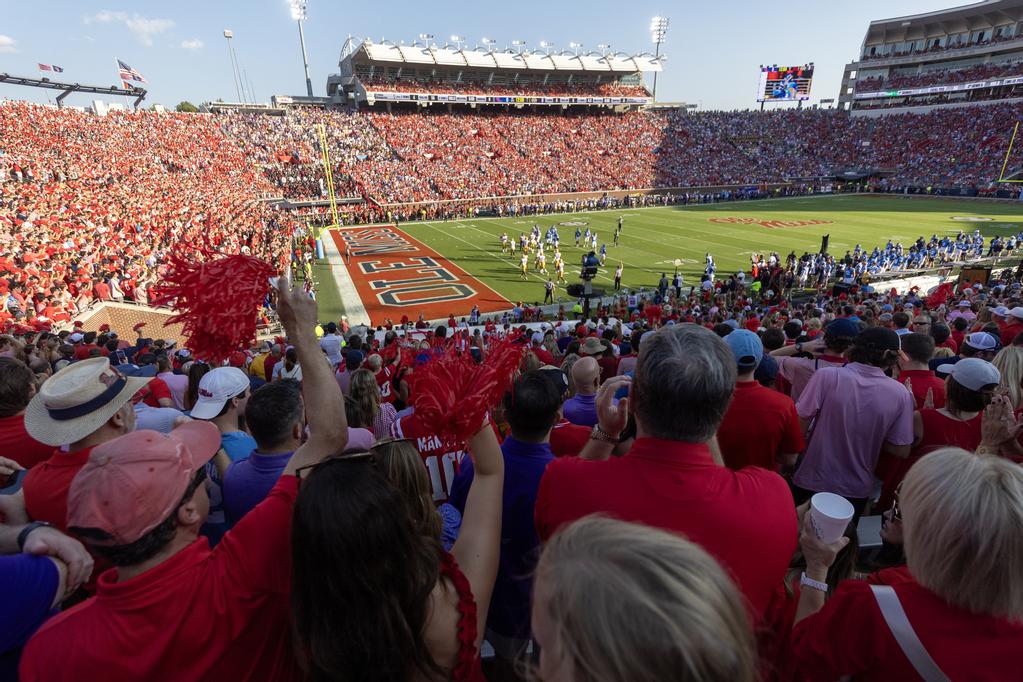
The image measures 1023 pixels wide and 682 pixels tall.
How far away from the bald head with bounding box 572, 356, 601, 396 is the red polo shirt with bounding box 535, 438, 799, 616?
1723 millimetres

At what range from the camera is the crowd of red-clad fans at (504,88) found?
57.4 m

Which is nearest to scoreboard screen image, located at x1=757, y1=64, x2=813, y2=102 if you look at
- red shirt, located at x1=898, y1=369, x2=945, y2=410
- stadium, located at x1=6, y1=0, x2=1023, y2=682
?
stadium, located at x1=6, y1=0, x2=1023, y2=682

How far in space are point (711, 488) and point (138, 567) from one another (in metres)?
1.73

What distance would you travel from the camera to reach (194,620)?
4.74 ft

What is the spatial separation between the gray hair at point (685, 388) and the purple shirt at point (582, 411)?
5.46 feet

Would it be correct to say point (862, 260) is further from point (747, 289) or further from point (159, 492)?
point (159, 492)

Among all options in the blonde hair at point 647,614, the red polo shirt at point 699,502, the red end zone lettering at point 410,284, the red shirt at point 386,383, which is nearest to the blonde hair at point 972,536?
the red polo shirt at point 699,502

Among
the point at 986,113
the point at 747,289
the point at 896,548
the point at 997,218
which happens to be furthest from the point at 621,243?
the point at 986,113

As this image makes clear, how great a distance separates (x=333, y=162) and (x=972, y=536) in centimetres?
5158

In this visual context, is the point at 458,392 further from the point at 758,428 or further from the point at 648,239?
the point at 648,239

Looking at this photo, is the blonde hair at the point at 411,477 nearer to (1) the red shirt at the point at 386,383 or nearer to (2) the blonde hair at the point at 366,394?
(2) the blonde hair at the point at 366,394

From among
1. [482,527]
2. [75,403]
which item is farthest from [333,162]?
A: [482,527]

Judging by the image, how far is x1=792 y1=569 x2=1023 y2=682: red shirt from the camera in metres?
1.31

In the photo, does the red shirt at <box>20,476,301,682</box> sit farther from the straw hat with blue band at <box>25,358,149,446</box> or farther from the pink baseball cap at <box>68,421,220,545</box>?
the straw hat with blue band at <box>25,358,149,446</box>
